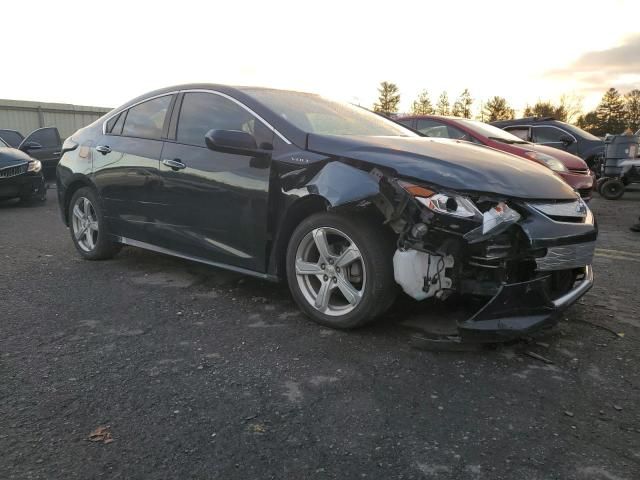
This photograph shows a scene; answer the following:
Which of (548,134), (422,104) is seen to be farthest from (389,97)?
(548,134)

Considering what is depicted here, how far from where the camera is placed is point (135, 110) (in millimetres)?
4965

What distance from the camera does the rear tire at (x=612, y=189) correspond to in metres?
11.1

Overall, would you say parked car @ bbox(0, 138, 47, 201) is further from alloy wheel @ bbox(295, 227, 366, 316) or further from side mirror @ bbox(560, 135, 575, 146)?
side mirror @ bbox(560, 135, 575, 146)

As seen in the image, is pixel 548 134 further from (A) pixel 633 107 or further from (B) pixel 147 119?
(A) pixel 633 107

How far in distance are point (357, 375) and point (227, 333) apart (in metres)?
0.99

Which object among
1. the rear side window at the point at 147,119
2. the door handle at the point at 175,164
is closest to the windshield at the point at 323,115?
the door handle at the point at 175,164

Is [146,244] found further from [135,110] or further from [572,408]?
[572,408]

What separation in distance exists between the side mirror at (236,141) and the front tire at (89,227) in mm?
1941

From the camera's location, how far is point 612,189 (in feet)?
37.0

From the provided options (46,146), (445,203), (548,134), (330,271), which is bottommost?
(330,271)

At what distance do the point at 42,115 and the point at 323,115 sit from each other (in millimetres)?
23262

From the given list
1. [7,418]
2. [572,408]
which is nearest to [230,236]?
[7,418]

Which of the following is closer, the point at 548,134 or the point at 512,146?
the point at 512,146

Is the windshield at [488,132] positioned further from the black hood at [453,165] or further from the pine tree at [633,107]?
the pine tree at [633,107]
